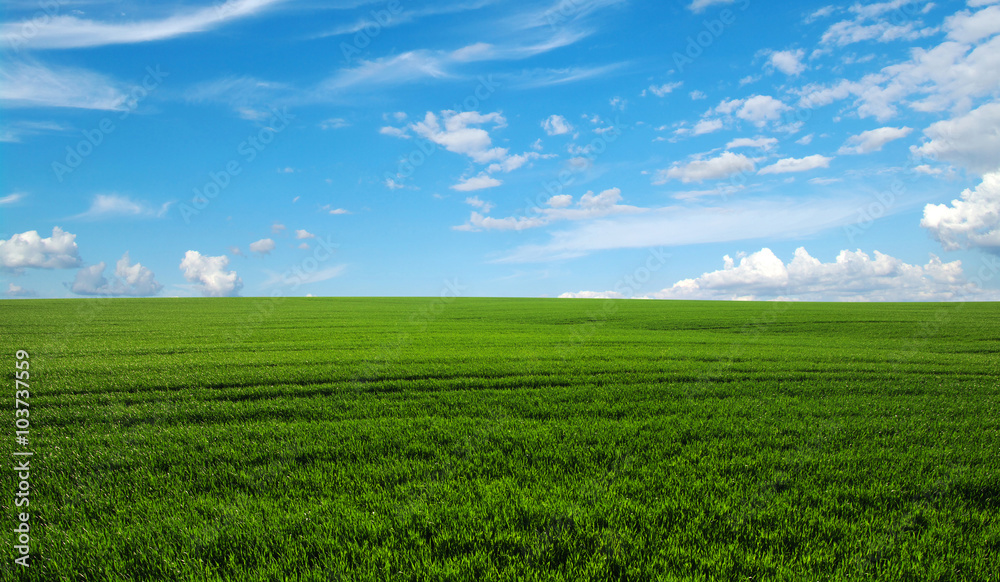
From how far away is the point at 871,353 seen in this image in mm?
17094

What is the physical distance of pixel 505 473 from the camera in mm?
6137

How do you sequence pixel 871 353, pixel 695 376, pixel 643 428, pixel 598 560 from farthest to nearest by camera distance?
pixel 871 353
pixel 695 376
pixel 643 428
pixel 598 560

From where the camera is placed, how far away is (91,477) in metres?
6.24

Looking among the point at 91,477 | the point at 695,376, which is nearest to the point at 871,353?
the point at 695,376

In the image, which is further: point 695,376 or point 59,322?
point 59,322

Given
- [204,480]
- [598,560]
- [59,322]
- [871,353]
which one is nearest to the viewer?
[598,560]

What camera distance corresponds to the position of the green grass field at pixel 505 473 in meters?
4.38

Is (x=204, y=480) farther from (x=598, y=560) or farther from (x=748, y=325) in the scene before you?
(x=748, y=325)

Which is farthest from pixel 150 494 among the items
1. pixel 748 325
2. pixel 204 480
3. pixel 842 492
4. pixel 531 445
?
pixel 748 325

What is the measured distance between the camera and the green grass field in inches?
172

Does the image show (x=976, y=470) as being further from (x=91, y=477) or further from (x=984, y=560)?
(x=91, y=477)

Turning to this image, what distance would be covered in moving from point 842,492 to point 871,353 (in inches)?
590

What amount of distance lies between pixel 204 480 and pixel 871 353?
68.8 ft

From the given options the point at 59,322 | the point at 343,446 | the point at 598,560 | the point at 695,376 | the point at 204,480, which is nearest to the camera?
the point at 598,560
